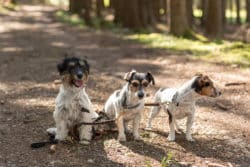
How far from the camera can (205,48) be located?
Answer: 1750 cm

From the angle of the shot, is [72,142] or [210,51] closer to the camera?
[72,142]

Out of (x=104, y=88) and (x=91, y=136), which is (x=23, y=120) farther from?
(x=104, y=88)

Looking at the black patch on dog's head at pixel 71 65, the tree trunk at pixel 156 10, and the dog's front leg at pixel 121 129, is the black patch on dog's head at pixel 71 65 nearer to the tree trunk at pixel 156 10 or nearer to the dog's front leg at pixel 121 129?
the dog's front leg at pixel 121 129

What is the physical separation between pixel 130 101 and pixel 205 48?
1050 centimetres

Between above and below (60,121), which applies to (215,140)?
below

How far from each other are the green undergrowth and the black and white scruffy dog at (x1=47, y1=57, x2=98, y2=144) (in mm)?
7678

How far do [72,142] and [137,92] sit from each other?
1371 millimetres

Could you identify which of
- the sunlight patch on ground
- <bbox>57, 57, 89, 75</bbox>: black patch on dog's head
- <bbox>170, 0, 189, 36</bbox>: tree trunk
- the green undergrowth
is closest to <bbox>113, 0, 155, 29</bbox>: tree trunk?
the green undergrowth

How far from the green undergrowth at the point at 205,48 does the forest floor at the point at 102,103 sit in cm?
50

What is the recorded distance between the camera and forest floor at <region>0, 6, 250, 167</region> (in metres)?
7.22

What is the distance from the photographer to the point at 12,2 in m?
47.8

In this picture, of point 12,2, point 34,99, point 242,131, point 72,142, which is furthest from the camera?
point 12,2

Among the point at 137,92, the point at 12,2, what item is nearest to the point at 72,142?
the point at 137,92

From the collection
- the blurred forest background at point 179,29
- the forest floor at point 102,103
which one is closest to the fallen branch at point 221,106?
the forest floor at point 102,103
